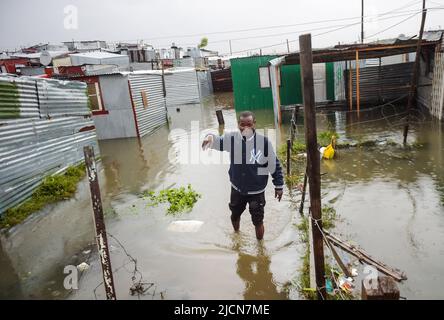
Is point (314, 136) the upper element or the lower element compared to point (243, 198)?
upper

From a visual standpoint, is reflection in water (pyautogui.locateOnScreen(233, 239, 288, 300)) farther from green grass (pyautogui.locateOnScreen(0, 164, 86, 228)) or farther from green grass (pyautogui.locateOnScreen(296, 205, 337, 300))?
green grass (pyautogui.locateOnScreen(0, 164, 86, 228))

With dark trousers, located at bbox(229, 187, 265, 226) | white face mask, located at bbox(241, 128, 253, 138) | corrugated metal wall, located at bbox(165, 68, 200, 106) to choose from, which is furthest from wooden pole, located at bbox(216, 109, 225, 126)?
corrugated metal wall, located at bbox(165, 68, 200, 106)

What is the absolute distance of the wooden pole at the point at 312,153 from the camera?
10.5 ft

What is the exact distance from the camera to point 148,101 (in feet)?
54.1

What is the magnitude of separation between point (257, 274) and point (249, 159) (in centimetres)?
167

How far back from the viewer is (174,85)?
26.8 metres

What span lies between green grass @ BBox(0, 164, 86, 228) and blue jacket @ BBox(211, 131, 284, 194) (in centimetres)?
506

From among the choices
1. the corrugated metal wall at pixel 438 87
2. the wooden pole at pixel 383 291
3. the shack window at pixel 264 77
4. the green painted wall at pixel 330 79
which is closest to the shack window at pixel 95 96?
the shack window at pixel 264 77

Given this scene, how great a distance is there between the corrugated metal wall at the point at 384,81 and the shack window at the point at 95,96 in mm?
14151

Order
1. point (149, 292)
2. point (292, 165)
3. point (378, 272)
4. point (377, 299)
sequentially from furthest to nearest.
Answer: point (292, 165), point (149, 292), point (378, 272), point (377, 299)

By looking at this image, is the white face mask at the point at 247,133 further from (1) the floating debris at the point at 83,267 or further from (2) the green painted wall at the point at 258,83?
(2) the green painted wall at the point at 258,83
